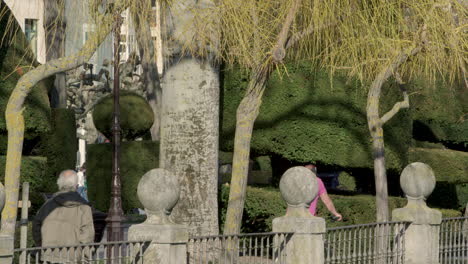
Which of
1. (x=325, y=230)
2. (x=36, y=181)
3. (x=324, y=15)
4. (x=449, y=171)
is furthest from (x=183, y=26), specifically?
(x=449, y=171)

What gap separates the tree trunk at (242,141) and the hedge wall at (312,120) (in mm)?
4752

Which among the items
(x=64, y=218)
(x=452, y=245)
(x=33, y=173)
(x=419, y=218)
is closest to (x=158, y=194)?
(x=64, y=218)

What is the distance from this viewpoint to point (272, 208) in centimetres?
2012

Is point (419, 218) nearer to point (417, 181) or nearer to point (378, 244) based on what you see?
point (417, 181)

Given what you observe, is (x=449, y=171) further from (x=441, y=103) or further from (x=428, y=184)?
(x=428, y=184)

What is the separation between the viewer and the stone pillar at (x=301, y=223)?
11.9 m

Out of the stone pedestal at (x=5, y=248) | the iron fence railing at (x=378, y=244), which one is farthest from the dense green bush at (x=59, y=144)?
the stone pedestal at (x=5, y=248)

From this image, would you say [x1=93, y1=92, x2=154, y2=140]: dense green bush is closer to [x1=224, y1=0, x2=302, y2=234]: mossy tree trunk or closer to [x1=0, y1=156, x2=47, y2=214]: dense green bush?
[x1=0, y1=156, x2=47, y2=214]: dense green bush

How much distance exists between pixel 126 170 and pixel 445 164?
813cm

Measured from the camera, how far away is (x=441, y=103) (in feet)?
99.5

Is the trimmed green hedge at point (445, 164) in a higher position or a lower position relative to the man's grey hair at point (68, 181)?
higher

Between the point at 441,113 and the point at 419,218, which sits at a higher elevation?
the point at 441,113

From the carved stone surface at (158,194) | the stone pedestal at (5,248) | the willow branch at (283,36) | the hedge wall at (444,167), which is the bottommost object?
the stone pedestal at (5,248)

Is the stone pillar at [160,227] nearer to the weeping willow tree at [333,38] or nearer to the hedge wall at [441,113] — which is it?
the weeping willow tree at [333,38]
